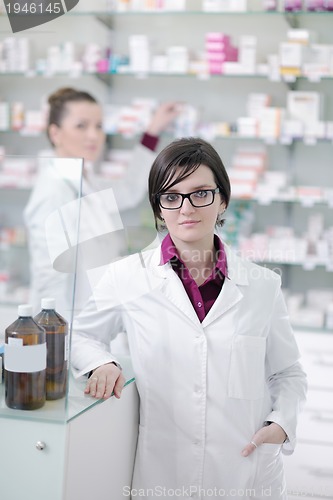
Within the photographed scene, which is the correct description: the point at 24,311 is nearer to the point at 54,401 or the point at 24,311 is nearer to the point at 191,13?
the point at 54,401

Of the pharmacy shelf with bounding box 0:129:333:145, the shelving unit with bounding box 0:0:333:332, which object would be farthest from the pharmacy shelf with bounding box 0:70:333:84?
the pharmacy shelf with bounding box 0:129:333:145

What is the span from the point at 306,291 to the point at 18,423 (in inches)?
128

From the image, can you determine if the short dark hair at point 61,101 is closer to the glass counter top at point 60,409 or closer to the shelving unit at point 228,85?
the shelving unit at point 228,85

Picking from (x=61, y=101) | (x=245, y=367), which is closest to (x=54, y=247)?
(x=245, y=367)

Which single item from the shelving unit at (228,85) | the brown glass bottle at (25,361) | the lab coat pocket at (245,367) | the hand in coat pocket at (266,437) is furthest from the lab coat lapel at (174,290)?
the shelving unit at (228,85)

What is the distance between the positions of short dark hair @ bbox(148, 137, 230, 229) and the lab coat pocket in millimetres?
407

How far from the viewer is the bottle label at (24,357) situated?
56.9 inches

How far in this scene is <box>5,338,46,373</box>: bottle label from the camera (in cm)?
145

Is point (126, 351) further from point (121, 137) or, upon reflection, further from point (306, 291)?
point (121, 137)

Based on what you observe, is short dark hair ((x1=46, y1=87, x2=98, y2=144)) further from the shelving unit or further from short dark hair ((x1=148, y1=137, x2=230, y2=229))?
short dark hair ((x1=148, y1=137, x2=230, y2=229))

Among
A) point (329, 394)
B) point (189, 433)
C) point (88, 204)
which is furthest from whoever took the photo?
point (329, 394)

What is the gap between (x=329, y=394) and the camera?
12.7 feet

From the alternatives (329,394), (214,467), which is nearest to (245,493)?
(214,467)

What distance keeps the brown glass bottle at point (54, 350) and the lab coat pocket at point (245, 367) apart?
0.47 meters
